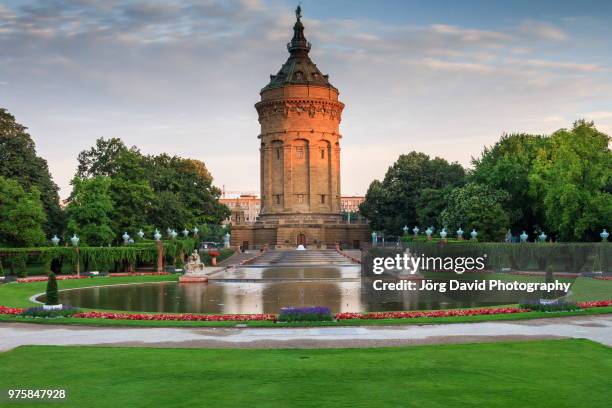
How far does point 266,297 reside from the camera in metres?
30.3

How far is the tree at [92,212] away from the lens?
178ft

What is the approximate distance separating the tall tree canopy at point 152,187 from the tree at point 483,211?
3138 cm

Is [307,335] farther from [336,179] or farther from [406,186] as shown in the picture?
[336,179]

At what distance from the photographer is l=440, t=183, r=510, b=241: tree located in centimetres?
5759

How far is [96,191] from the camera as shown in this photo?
184 feet

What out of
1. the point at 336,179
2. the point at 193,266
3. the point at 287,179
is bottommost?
the point at 193,266

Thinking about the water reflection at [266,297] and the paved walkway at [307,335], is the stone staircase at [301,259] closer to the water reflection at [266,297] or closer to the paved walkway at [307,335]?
the water reflection at [266,297]

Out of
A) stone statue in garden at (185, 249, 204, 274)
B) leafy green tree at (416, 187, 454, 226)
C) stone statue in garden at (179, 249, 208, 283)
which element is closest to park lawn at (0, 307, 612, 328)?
stone statue in garden at (179, 249, 208, 283)

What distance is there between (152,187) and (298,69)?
26415 millimetres

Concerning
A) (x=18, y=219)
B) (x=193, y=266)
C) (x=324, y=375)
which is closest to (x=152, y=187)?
(x=18, y=219)

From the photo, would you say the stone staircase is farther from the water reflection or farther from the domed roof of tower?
the domed roof of tower

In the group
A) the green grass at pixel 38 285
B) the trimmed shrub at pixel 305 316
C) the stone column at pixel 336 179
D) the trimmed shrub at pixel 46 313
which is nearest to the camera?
the trimmed shrub at pixel 305 316

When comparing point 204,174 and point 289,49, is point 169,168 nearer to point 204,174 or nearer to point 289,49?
point 204,174

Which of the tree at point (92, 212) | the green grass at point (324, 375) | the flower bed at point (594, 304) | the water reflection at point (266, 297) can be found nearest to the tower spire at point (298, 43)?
the tree at point (92, 212)
